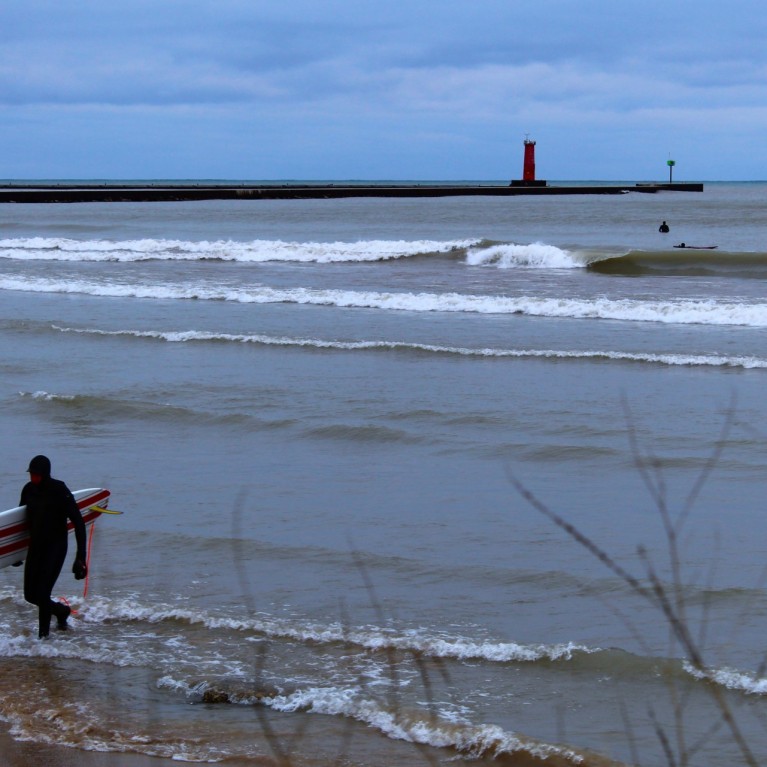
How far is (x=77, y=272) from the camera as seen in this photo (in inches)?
1281

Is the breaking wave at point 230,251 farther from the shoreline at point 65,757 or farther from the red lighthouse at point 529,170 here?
the red lighthouse at point 529,170

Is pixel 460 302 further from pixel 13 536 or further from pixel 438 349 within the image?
pixel 13 536

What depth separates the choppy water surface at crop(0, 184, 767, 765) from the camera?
5.27m

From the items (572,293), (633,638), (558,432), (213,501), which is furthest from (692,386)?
(572,293)

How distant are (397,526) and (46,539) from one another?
9.38 ft

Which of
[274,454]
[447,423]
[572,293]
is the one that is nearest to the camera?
[274,454]

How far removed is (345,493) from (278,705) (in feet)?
13.1

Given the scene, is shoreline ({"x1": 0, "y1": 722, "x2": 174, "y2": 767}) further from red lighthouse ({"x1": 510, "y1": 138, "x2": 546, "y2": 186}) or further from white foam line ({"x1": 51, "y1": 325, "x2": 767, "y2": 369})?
red lighthouse ({"x1": 510, "y1": 138, "x2": 546, "y2": 186})

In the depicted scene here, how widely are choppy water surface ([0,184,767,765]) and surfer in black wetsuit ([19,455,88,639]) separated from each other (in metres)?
0.24

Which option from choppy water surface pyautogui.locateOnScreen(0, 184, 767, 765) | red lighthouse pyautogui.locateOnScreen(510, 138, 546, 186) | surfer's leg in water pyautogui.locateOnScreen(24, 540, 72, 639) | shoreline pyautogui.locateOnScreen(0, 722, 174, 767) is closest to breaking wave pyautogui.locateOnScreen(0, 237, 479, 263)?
choppy water surface pyautogui.locateOnScreen(0, 184, 767, 765)

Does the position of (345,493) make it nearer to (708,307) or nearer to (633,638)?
(633,638)

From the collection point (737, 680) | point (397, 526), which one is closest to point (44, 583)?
point (397, 526)

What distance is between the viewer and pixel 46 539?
6.43 metres

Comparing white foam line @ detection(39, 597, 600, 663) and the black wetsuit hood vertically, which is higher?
the black wetsuit hood
